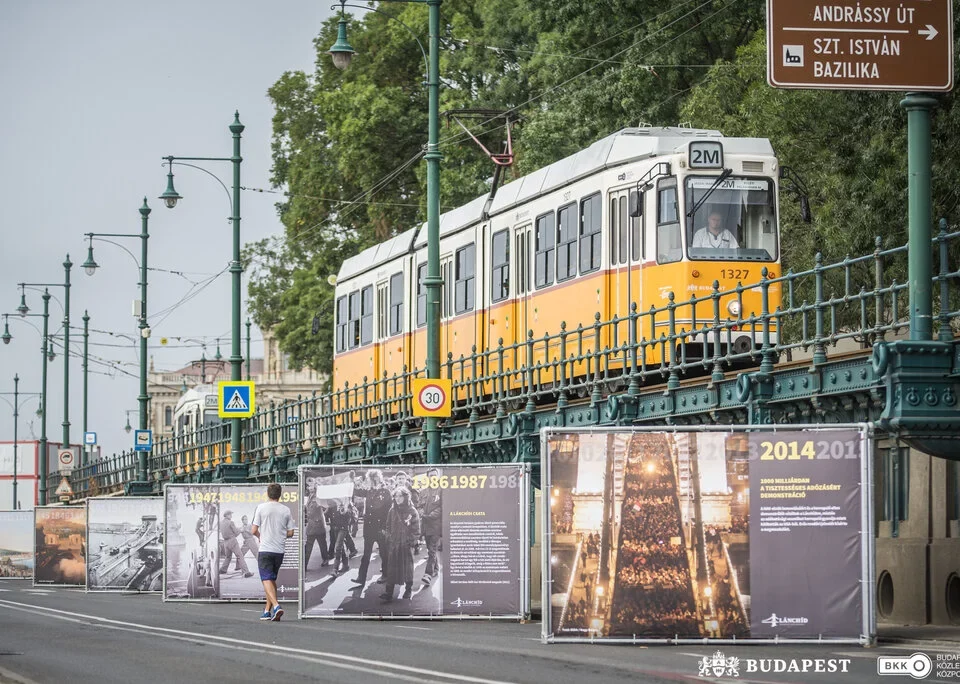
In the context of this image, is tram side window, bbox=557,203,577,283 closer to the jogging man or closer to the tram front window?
the tram front window

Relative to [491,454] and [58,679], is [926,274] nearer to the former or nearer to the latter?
[58,679]

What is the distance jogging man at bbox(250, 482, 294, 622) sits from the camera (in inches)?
886

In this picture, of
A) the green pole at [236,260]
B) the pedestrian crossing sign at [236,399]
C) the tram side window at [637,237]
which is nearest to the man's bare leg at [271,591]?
the tram side window at [637,237]

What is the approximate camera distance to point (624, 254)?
2698 centimetres

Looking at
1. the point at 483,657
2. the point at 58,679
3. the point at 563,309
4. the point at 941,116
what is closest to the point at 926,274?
the point at 483,657

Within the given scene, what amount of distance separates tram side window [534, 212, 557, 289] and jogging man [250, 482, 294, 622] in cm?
782

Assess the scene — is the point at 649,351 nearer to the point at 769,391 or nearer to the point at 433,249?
the point at 433,249

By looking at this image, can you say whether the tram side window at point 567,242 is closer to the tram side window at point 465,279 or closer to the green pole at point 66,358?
the tram side window at point 465,279

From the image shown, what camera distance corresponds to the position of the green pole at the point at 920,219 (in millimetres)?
17219

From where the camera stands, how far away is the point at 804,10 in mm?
17516

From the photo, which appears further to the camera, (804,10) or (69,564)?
(69,564)

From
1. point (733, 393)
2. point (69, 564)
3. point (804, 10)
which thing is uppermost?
point (804, 10)

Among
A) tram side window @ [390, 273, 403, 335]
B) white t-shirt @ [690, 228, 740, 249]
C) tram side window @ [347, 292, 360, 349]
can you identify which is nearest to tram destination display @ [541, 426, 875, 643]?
white t-shirt @ [690, 228, 740, 249]

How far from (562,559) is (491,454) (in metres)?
10.9
